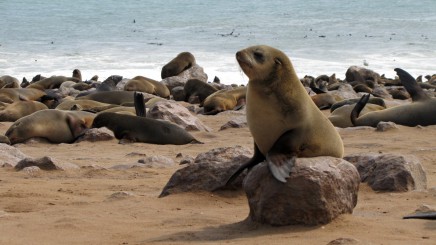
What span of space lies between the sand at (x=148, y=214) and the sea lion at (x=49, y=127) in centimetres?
186

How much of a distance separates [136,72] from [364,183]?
1913 centimetres

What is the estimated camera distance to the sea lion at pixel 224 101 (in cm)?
1244

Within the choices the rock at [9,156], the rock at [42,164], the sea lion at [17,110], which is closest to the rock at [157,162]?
the rock at [42,164]

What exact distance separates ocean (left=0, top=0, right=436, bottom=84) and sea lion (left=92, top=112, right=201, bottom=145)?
12.8m

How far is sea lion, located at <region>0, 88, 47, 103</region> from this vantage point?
42.3ft

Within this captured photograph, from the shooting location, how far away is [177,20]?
46.2 meters

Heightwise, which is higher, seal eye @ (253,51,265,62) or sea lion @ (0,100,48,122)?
seal eye @ (253,51,265,62)

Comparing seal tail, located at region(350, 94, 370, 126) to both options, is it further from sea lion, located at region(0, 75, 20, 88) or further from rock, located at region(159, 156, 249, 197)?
sea lion, located at region(0, 75, 20, 88)

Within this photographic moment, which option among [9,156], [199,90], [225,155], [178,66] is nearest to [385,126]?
[9,156]

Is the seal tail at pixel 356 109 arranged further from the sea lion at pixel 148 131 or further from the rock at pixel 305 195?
the rock at pixel 305 195

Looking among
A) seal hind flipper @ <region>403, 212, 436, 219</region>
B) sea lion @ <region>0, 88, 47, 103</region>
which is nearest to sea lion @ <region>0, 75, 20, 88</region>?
sea lion @ <region>0, 88, 47, 103</region>

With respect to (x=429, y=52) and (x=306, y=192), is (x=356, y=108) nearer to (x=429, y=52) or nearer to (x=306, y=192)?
(x=306, y=192)

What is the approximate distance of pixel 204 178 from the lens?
17.5 ft

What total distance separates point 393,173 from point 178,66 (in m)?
13.8
